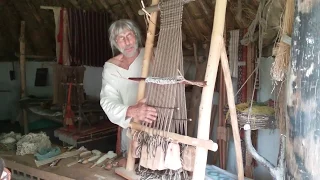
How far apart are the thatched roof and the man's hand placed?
1.33 metres

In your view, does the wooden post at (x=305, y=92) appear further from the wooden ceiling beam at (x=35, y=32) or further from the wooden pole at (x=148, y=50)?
the wooden ceiling beam at (x=35, y=32)

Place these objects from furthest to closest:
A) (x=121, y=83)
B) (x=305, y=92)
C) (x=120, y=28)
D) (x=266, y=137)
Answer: (x=266, y=137) < (x=121, y=83) < (x=120, y=28) < (x=305, y=92)

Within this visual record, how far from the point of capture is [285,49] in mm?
1485

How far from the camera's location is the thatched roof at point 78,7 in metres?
3.13

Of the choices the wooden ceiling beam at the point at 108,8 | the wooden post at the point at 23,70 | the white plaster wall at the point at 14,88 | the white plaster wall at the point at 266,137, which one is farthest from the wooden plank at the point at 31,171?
the white plaster wall at the point at 14,88

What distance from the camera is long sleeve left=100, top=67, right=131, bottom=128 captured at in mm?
2021

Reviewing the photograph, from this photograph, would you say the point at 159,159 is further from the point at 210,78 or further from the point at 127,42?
the point at 127,42

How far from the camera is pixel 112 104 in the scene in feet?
6.95

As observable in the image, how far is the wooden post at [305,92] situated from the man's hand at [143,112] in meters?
0.69

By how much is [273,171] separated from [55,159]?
5.32 feet

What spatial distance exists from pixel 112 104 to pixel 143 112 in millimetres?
327

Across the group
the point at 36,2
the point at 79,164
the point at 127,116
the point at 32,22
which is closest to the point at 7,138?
the point at 79,164

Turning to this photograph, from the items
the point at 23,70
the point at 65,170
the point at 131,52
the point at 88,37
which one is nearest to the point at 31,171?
the point at 65,170

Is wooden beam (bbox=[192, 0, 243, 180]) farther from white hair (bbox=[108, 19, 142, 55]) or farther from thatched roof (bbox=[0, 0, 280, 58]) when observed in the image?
thatched roof (bbox=[0, 0, 280, 58])
